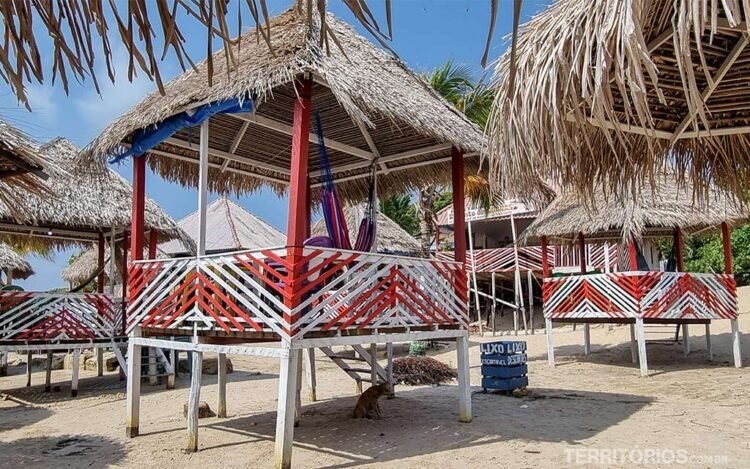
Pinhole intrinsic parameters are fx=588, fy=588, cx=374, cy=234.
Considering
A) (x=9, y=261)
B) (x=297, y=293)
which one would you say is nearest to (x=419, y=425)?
(x=297, y=293)

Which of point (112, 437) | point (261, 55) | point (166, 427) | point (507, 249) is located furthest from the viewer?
point (507, 249)

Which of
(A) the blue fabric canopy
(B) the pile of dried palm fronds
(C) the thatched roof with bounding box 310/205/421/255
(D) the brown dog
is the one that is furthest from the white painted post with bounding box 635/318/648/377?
(C) the thatched roof with bounding box 310/205/421/255

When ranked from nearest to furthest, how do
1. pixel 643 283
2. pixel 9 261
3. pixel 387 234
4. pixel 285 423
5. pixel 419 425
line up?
pixel 285 423 → pixel 419 425 → pixel 643 283 → pixel 9 261 → pixel 387 234

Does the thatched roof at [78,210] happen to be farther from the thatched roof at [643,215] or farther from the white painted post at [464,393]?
the thatched roof at [643,215]

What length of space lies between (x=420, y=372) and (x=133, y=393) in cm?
471

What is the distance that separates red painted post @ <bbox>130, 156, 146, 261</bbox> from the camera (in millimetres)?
6363

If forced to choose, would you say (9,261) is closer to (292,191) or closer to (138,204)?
(138,204)

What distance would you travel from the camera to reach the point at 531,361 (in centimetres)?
1220

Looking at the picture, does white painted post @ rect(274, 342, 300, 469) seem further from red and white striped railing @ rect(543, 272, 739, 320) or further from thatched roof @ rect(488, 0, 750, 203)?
red and white striped railing @ rect(543, 272, 739, 320)

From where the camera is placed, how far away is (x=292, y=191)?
4.92 meters

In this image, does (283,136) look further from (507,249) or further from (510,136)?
(507,249)

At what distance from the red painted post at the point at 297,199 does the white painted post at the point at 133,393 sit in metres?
2.33

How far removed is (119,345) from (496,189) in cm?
770

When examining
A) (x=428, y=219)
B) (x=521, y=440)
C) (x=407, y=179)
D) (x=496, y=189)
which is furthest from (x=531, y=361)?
(x=496, y=189)
